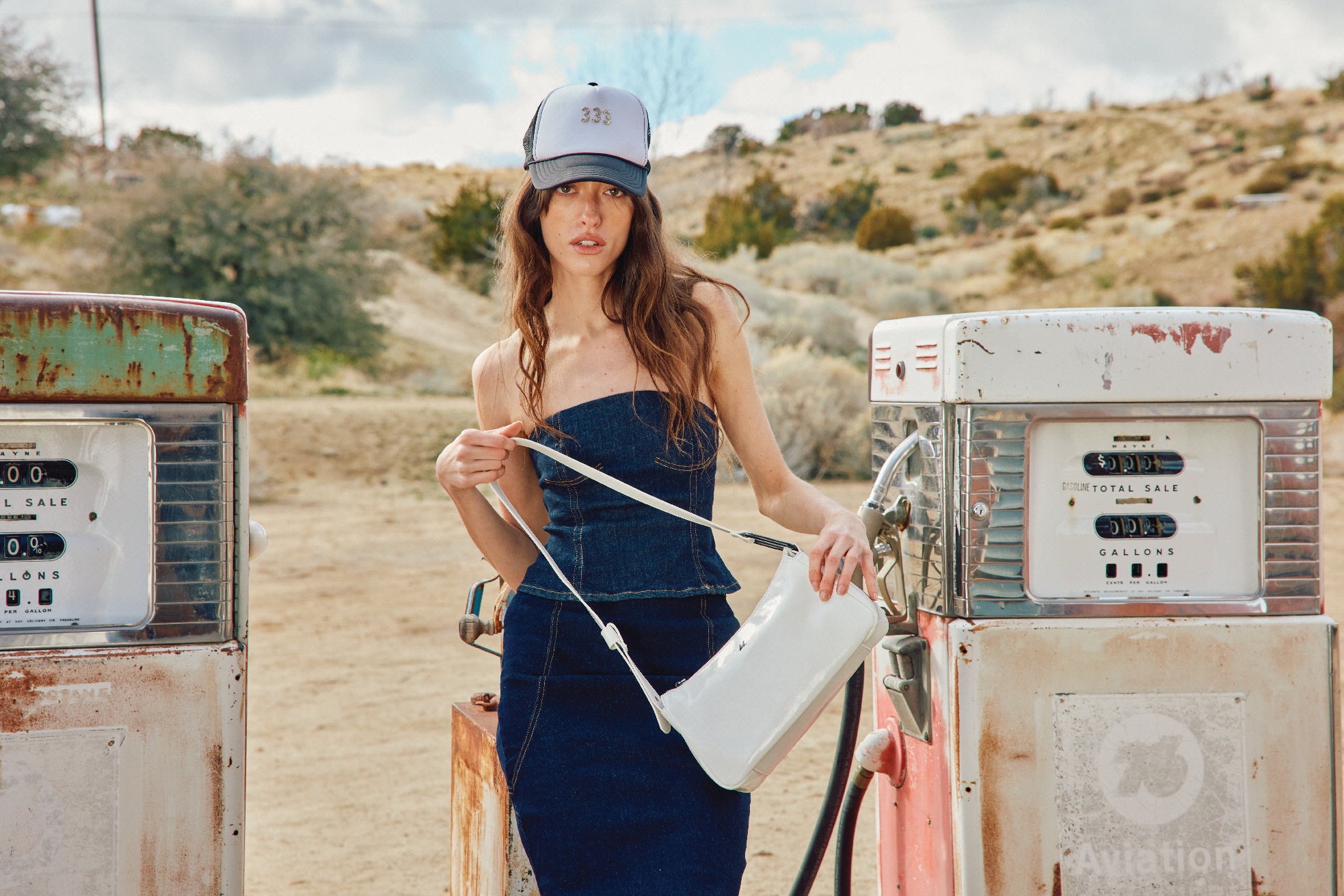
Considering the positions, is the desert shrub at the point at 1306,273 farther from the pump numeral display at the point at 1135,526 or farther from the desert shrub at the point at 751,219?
the pump numeral display at the point at 1135,526

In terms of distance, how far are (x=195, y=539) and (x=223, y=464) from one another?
133 mm

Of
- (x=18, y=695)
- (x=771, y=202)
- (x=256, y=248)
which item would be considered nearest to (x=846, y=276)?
(x=771, y=202)

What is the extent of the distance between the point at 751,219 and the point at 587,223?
95.8ft

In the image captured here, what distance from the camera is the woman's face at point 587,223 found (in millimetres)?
2240

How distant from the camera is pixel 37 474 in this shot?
1.94 metres

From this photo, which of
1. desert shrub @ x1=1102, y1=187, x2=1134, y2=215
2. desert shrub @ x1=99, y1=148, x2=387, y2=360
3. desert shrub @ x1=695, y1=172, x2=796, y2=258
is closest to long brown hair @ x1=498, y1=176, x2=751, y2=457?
desert shrub @ x1=99, y1=148, x2=387, y2=360

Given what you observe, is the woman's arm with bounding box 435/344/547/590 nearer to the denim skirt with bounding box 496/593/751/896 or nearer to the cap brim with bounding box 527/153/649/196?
the denim skirt with bounding box 496/593/751/896

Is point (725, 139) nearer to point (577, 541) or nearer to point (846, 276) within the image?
point (846, 276)

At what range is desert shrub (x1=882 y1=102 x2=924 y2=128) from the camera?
48.9m

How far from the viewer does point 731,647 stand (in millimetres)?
1968

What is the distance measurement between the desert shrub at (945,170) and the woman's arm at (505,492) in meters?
38.3

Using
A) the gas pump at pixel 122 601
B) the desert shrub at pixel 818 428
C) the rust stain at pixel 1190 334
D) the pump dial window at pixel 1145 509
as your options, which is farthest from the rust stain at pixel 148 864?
the desert shrub at pixel 818 428

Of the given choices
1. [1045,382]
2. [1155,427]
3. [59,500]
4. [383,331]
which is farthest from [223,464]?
[383,331]

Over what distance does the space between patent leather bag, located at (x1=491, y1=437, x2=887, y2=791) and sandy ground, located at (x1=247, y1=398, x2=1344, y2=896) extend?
2.11 metres
